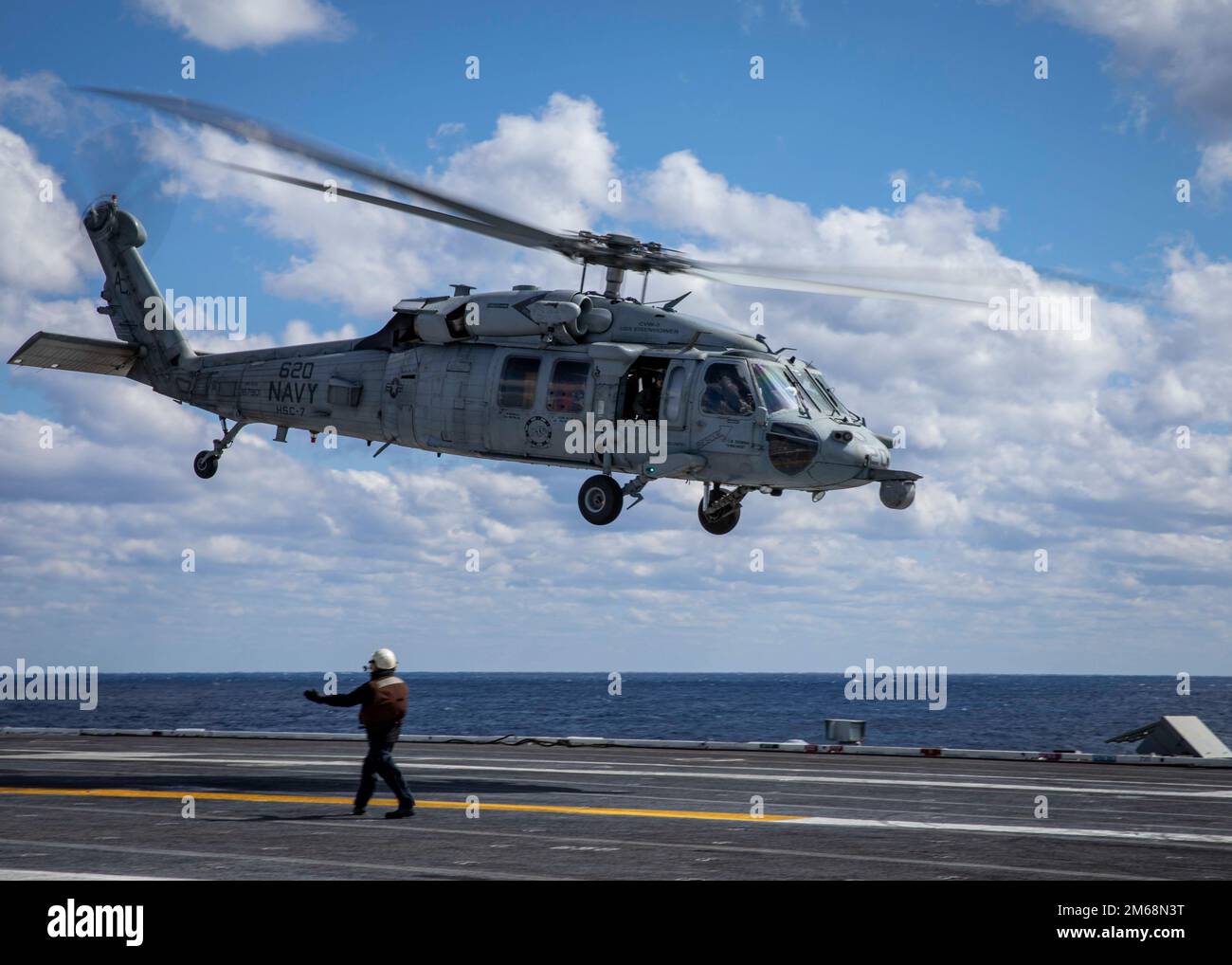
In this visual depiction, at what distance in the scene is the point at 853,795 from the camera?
2019cm

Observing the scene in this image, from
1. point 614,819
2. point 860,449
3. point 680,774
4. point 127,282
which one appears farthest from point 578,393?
point 127,282

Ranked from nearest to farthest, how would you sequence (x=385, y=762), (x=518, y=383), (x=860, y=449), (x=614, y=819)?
1. (x=385, y=762)
2. (x=614, y=819)
3. (x=860, y=449)
4. (x=518, y=383)

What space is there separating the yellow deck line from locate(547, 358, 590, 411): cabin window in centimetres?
727

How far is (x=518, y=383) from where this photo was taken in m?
23.4

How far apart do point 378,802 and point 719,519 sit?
8.31m

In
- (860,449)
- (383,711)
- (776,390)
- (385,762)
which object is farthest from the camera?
(776,390)

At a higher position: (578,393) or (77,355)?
(77,355)

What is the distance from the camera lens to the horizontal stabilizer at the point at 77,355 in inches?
1071

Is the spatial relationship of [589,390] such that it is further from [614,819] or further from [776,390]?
[614,819]

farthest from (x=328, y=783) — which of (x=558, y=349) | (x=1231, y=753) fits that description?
(x=1231, y=753)

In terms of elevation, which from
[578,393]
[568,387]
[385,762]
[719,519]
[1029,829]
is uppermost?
[568,387]

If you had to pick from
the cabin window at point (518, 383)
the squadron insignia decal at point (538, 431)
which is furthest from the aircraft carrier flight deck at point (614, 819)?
the cabin window at point (518, 383)
